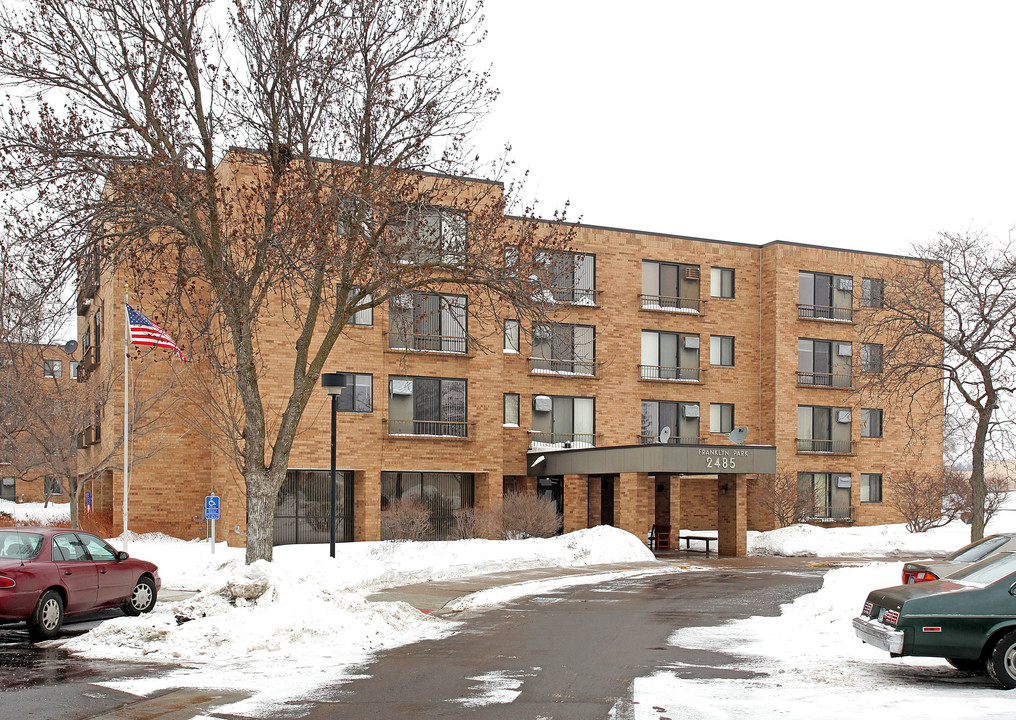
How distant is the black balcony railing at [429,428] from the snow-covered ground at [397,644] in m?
11.9

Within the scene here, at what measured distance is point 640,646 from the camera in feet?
45.2

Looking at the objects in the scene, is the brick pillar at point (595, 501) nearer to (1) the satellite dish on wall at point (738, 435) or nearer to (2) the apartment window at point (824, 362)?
(1) the satellite dish on wall at point (738, 435)

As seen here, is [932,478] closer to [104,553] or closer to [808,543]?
[808,543]

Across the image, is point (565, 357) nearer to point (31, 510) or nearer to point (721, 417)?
point (721, 417)

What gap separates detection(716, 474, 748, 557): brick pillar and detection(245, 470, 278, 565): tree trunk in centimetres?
2166

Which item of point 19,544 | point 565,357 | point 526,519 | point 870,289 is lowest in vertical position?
point 526,519

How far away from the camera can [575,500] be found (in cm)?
3694

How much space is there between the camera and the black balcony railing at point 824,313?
4353 centimetres

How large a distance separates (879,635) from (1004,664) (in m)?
1.23

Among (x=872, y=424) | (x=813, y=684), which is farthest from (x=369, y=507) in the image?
(x=813, y=684)

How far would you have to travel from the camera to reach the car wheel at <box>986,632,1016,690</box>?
1026 centimetres

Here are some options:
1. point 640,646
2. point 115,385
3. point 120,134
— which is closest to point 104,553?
point 120,134

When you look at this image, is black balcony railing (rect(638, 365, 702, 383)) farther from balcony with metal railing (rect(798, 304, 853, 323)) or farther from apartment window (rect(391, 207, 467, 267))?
apartment window (rect(391, 207, 467, 267))

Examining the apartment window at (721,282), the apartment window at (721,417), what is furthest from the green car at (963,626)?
the apartment window at (721,282)
